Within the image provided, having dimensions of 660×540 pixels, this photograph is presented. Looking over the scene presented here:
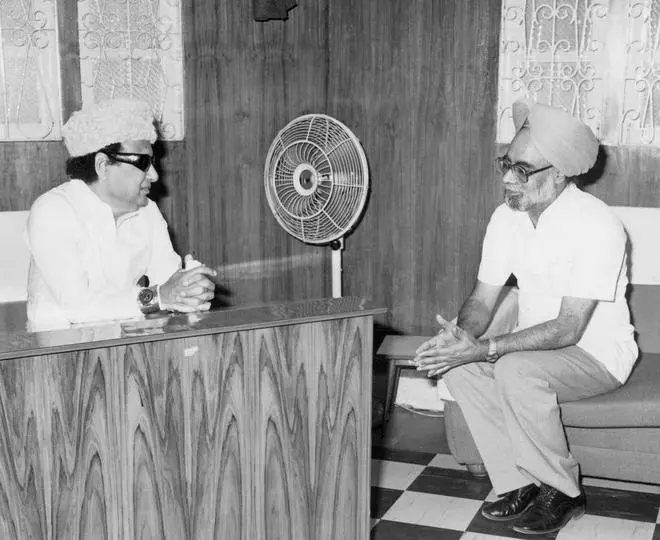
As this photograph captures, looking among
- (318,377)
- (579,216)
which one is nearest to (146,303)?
(318,377)

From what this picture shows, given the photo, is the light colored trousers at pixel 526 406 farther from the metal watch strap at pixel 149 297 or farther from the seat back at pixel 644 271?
the metal watch strap at pixel 149 297

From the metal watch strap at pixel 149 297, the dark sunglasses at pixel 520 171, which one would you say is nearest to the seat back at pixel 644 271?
the dark sunglasses at pixel 520 171

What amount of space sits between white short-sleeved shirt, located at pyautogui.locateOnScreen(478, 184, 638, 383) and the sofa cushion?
0.11 meters

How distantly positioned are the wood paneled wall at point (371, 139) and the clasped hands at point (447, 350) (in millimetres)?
1467

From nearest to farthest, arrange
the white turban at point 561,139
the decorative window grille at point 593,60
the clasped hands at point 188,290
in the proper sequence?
the clasped hands at point 188,290 → the white turban at point 561,139 → the decorative window grille at point 593,60

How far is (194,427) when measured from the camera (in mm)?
2562

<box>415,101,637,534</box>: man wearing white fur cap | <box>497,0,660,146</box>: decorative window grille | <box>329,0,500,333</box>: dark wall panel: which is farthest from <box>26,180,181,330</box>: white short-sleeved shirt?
<box>497,0,660,146</box>: decorative window grille

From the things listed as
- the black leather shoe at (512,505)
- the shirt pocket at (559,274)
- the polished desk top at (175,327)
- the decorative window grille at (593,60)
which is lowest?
the black leather shoe at (512,505)

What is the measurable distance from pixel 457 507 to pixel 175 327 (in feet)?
5.36

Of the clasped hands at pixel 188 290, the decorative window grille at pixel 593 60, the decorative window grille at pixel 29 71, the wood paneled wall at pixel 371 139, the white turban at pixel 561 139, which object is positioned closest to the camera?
the clasped hands at pixel 188 290

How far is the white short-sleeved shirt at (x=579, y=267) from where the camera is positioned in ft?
11.9

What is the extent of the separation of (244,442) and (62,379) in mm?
568

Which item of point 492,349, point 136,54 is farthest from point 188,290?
point 136,54

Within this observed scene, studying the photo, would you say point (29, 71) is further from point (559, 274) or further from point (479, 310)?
point (559, 274)
